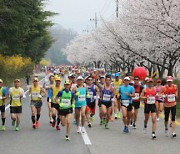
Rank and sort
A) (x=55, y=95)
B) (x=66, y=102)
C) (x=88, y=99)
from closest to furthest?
(x=66, y=102) < (x=55, y=95) < (x=88, y=99)

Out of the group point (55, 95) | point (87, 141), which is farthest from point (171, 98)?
point (55, 95)

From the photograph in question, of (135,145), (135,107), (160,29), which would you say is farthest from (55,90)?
(160,29)

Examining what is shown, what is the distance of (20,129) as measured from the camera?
46.4 ft

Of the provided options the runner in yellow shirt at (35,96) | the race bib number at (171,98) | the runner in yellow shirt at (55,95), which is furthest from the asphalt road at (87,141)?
the race bib number at (171,98)

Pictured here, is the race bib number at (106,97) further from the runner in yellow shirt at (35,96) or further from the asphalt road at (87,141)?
the runner in yellow shirt at (35,96)

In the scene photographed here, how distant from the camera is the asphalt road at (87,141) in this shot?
10406 millimetres

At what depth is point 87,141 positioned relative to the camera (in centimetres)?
1172

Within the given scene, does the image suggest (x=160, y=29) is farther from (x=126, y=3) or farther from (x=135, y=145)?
(x=135, y=145)

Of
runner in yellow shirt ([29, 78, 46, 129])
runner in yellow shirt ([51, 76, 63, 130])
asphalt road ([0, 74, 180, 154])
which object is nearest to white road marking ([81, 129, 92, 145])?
asphalt road ([0, 74, 180, 154])

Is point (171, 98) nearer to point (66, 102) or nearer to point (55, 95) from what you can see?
point (66, 102)

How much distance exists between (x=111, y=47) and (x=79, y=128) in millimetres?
32421

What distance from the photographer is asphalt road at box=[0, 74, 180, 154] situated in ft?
34.1

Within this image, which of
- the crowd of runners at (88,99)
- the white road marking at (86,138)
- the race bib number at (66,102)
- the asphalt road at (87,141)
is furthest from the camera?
the crowd of runners at (88,99)

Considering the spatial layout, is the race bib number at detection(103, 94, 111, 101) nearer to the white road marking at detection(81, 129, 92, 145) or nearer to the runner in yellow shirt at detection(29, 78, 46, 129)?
the white road marking at detection(81, 129, 92, 145)
